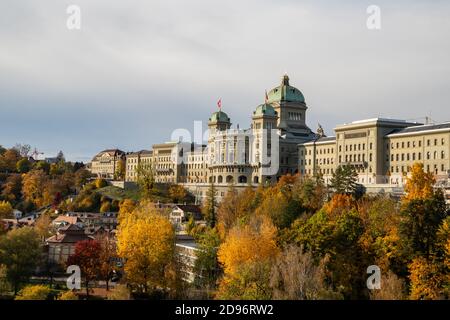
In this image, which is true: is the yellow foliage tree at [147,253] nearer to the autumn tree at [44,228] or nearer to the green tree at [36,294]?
the green tree at [36,294]

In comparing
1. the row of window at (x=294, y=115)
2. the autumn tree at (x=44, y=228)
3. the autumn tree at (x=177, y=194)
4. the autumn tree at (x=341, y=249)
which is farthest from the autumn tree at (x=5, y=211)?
the autumn tree at (x=341, y=249)

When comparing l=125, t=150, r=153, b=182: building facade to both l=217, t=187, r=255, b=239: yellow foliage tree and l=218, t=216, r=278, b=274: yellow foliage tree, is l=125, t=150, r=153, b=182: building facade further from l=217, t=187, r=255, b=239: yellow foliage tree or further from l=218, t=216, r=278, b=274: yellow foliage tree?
l=218, t=216, r=278, b=274: yellow foliage tree

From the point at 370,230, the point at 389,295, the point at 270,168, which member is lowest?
the point at 389,295

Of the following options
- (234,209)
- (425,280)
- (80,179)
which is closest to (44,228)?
(234,209)

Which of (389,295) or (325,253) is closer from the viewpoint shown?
(389,295)

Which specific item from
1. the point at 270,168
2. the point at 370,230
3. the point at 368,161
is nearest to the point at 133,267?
the point at 370,230

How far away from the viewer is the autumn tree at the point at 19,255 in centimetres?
6225

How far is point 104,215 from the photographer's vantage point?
112875 millimetres

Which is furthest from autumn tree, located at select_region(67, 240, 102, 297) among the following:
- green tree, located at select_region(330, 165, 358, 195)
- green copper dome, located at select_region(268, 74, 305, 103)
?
green copper dome, located at select_region(268, 74, 305, 103)

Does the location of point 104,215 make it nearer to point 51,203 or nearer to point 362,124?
point 51,203
